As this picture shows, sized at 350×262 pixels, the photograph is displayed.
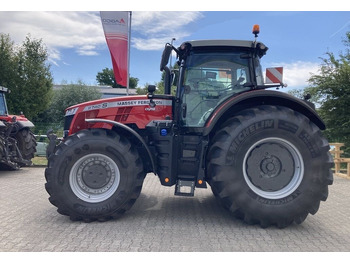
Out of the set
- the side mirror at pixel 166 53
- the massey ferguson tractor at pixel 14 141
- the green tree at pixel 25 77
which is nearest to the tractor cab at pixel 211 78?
the side mirror at pixel 166 53

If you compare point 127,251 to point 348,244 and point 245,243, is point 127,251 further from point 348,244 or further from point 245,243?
point 348,244

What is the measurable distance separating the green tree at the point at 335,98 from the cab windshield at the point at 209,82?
1242cm

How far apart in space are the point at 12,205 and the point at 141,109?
2.72 meters

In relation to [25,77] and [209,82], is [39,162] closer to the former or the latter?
[209,82]

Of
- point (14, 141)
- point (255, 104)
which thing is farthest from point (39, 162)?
point (255, 104)

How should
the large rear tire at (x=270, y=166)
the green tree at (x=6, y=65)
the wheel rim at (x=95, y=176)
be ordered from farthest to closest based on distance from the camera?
the green tree at (x=6, y=65) → the wheel rim at (x=95, y=176) → the large rear tire at (x=270, y=166)

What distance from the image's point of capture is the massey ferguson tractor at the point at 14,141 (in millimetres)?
8547

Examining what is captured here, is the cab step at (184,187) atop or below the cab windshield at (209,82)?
below

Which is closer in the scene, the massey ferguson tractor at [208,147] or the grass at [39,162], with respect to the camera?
the massey ferguson tractor at [208,147]

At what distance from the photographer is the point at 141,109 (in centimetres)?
472

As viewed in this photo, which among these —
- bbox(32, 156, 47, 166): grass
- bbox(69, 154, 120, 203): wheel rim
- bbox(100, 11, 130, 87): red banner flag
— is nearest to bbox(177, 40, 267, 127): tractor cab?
bbox(69, 154, 120, 203): wheel rim

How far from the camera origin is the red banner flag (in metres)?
10.8

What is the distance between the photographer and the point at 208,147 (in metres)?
4.39

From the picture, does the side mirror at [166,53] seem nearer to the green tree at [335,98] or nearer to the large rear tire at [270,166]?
the large rear tire at [270,166]
